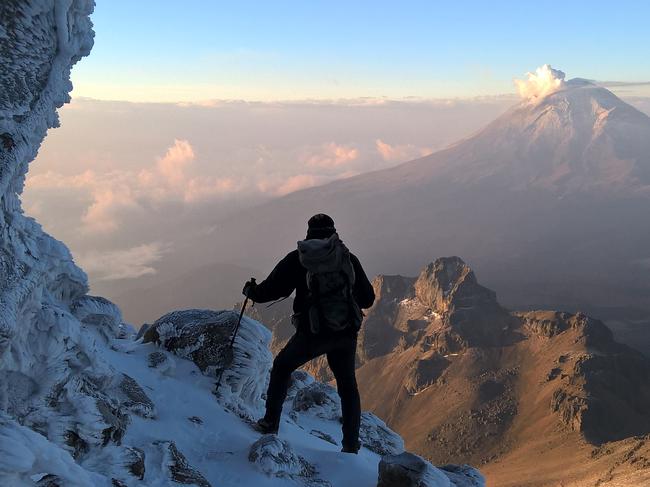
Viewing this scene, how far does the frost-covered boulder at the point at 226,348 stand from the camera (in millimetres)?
12289

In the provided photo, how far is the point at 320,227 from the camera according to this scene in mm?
9445

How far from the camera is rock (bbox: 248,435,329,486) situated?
879 cm

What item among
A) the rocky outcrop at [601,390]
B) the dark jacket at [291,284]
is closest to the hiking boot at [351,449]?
the dark jacket at [291,284]

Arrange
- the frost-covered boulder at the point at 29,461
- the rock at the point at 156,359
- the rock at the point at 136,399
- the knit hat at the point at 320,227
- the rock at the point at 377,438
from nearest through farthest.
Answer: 1. the frost-covered boulder at the point at 29,461
2. the knit hat at the point at 320,227
3. the rock at the point at 136,399
4. the rock at the point at 156,359
5. the rock at the point at 377,438

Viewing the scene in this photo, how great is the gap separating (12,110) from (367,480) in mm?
7971

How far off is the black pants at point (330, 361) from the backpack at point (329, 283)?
0.31 meters

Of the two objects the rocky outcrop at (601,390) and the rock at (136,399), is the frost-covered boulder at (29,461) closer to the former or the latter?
the rock at (136,399)

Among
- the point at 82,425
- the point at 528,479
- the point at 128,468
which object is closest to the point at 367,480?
the point at 128,468

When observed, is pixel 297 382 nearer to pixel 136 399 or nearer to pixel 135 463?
pixel 136 399

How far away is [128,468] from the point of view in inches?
297

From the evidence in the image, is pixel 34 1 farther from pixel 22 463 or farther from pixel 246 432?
pixel 246 432

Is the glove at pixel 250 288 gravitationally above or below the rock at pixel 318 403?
above

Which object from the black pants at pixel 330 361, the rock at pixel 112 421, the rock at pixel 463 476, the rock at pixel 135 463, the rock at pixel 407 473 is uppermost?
the black pants at pixel 330 361

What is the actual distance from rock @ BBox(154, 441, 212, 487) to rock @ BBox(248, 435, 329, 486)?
99 centimetres
